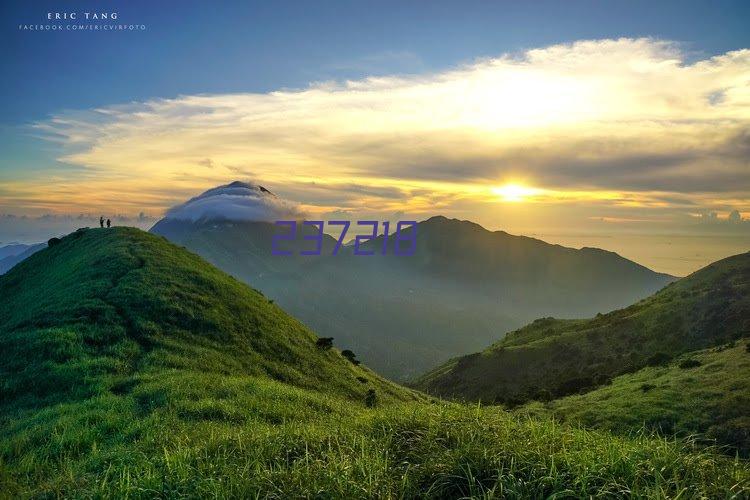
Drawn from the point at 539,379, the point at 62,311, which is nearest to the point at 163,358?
the point at 62,311

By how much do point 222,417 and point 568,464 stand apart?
1687 cm

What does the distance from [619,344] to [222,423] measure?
9560 centimetres

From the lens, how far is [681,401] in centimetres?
4512

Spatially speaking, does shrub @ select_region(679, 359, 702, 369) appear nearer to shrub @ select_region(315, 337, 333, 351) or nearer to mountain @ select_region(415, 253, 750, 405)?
mountain @ select_region(415, 253, 750, 405)

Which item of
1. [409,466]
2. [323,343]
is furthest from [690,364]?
[409,466]

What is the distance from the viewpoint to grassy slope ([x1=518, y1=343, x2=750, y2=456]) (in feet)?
129

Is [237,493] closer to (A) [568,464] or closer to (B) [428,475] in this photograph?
(B) [428,475]

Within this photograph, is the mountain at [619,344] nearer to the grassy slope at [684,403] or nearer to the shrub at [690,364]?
the shrub at [690,364]

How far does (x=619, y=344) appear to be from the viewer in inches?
3740

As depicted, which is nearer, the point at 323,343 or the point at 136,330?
the point at 136,330

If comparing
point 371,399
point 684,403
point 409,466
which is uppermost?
point 409,466

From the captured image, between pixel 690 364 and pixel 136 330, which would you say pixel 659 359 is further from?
pixel 136 330

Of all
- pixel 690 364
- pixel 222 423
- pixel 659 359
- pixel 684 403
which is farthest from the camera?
pixel 659 359

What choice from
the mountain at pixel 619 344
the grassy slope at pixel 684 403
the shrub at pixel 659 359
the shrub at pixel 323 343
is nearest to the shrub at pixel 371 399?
the shrub at pixel 323 343
